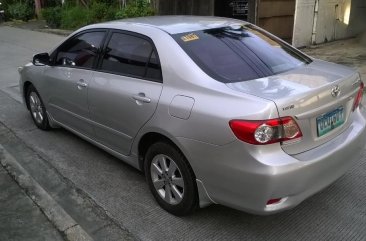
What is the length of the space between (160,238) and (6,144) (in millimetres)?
2957

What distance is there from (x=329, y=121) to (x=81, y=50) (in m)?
2.74

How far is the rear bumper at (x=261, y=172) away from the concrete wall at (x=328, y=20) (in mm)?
8433

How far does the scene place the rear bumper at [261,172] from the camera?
8.94ft

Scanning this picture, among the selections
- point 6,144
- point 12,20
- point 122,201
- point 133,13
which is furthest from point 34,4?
point 122,201

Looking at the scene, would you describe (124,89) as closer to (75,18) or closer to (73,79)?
(73,79)

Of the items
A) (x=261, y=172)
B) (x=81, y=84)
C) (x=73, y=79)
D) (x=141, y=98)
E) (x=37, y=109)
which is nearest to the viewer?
(x=261, y=172)

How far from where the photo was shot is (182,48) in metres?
3.40

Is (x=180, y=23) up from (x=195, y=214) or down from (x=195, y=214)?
up

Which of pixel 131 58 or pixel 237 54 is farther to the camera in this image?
pixel 131 58

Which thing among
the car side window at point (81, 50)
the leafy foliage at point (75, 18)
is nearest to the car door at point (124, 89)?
the car side window at point (81, 50)

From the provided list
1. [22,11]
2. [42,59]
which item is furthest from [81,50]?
[22,11]

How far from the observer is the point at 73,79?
14.8 ft

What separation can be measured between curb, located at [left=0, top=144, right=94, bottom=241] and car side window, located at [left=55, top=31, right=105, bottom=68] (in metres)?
1.26

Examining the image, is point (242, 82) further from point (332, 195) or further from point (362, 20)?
point (362, 20)
